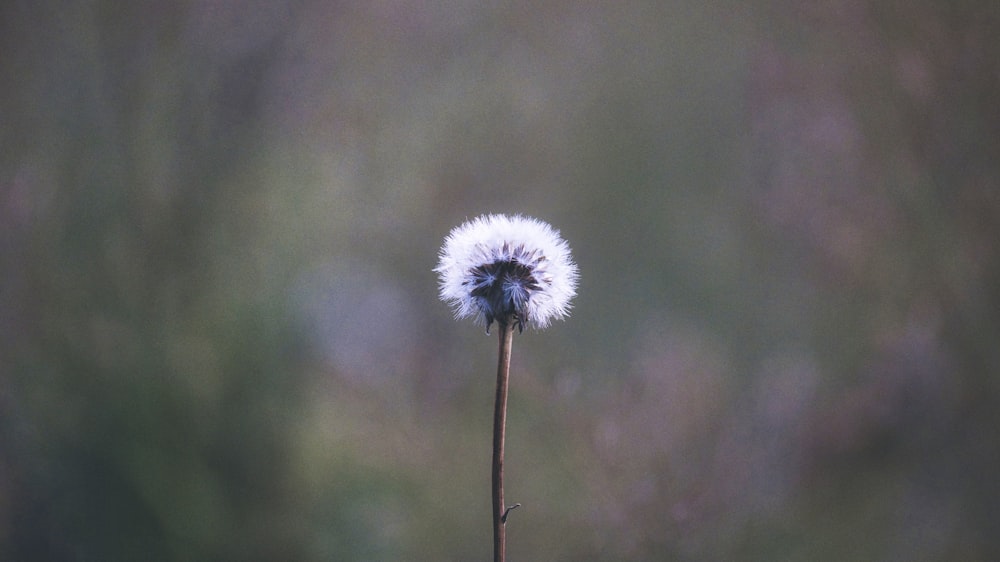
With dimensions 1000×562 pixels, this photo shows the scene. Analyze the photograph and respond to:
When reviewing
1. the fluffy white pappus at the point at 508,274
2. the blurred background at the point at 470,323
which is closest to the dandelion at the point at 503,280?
the fluffy white pappus at the point at 508,274

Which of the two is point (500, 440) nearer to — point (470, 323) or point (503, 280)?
point (503, 280)

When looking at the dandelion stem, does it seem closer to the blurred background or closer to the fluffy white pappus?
the fluffy white pappus

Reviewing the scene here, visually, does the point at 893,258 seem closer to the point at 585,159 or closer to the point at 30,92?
the point at 585,159

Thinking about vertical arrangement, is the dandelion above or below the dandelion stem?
above

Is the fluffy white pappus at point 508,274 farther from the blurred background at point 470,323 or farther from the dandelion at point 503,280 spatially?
the blurred background at point 470,323

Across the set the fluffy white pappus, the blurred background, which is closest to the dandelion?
the fluffy white pappus

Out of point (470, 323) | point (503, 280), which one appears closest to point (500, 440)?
point (503, 280)

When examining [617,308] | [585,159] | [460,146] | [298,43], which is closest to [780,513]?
[617,308]

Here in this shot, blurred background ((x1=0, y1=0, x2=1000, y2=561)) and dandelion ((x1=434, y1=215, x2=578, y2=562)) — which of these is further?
blurred background ((x1=0, y1=0, x2=1000, y2=561))
